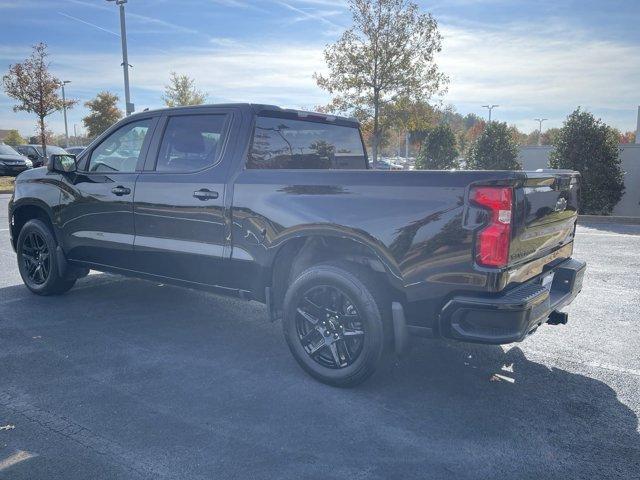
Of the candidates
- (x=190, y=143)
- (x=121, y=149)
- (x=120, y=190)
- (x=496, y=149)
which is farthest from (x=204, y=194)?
(x=496, y=149)

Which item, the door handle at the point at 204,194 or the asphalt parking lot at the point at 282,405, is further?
the door handle at the point at 204,194

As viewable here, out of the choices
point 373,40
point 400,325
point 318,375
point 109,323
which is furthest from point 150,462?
point 373,40

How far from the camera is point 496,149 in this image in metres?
16.9

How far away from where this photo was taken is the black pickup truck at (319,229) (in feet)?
10.3

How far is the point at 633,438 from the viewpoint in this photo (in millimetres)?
3074

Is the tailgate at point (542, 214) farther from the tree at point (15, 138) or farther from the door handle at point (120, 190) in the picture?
the tree at point (15, 138)

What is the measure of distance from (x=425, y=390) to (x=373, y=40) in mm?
20365

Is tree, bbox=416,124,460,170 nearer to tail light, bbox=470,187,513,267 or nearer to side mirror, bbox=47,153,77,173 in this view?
side mirror, bbox=47,153,77,173

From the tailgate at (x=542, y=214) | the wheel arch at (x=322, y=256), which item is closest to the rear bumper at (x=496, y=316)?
the tailgate at (x=542, y=214)

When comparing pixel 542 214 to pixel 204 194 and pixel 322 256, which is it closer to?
Result: pixel 322 256

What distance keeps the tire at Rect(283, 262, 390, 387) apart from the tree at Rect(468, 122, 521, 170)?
14315mm

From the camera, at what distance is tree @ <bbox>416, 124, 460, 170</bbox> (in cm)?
2211

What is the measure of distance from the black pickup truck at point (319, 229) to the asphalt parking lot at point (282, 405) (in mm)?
462

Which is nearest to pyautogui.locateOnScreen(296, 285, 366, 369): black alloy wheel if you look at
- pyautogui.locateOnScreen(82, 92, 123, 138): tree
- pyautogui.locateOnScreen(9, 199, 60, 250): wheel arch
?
pyautogui.locateOnScreen(9, 199, 60, 250): wheel arch
